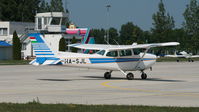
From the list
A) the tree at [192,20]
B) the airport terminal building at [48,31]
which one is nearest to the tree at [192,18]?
the tree at [192,20]

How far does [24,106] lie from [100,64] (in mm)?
13476

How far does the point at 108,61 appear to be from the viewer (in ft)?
89.6

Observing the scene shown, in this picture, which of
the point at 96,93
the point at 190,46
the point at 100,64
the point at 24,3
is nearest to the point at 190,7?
the point at 190,46

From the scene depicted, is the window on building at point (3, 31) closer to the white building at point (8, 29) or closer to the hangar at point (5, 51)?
the white building at point (8, 29)

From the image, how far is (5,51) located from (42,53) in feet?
186

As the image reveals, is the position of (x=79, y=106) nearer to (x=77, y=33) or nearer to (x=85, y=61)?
(x=85, y=61)

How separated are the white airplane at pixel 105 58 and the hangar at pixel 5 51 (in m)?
53.8

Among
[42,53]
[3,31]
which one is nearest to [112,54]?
[42,53]

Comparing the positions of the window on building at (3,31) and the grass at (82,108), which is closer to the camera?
the grass at (82,108)

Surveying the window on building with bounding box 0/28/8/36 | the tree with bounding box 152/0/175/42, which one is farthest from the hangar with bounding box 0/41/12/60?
the tree with bounding box 152/0/175/42

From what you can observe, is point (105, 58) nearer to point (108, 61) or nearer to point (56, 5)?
point (108, 61)

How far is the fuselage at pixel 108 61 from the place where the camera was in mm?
26438

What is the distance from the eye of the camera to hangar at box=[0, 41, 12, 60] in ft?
262

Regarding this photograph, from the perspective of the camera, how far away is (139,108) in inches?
535
